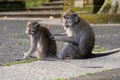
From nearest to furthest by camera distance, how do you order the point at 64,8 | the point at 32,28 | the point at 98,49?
the point at 32,28 → the point at 98,49 → the point at 64,8

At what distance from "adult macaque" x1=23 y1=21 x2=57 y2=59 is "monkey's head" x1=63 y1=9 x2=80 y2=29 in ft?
1.29

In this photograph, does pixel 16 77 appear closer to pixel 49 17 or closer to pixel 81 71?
pixel 81 71

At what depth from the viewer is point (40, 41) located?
816cm

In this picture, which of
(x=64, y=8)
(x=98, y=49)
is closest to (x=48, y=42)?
(x=98, y=49)

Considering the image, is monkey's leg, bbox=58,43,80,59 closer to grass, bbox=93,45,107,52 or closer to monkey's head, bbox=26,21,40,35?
monkey's head, bbox=26,21,40,35

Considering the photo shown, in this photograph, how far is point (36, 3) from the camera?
25.3m

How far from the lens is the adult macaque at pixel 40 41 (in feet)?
26.2

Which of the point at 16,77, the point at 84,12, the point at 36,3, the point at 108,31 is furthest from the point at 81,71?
the point at 36,3

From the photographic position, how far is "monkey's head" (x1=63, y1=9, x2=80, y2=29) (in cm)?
798

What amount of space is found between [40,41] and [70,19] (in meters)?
0.68

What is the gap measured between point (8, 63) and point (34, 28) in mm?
786

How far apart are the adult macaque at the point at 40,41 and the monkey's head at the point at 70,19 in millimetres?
393

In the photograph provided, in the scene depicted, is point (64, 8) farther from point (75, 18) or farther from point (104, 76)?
point (104, 76)

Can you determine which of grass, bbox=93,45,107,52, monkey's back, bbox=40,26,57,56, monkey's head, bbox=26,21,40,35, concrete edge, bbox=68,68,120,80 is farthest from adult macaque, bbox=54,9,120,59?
grass, bbox=93,45,107,52
